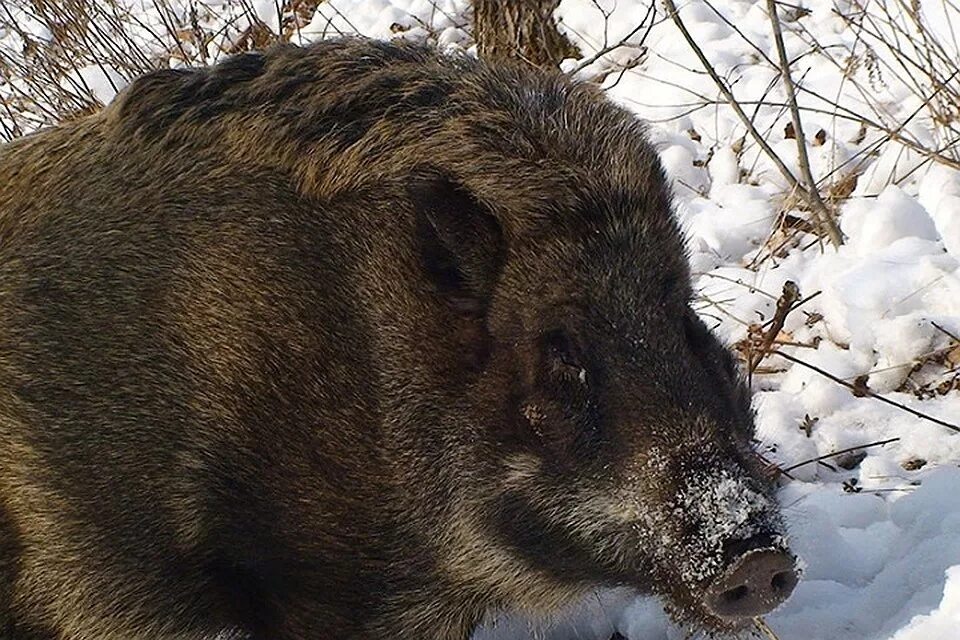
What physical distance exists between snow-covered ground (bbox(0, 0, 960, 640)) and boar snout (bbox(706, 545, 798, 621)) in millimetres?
479

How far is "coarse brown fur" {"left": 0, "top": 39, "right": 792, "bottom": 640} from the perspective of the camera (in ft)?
9.21

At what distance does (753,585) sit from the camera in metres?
2.49

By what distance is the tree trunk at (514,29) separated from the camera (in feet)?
20.9

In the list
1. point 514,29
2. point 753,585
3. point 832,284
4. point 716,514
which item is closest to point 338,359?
point 716,514

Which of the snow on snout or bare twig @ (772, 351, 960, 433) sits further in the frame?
bare twig @ (772, 351, 960, 433)

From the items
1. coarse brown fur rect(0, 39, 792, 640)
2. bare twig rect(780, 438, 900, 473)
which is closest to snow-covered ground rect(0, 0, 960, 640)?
Answer: bare twig rect(780, 438, 900, 473)

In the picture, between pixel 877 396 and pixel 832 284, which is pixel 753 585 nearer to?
pixel 877 396

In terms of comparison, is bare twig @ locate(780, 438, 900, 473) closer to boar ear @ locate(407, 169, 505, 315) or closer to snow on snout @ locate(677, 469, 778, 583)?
snow on snout @ locate(677, 469, 778, 583)

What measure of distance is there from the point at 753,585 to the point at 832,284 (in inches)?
87.8

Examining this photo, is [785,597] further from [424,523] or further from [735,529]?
[424,523]

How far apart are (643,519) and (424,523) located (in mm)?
564

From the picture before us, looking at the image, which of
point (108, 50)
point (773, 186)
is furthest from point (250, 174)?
point (108, 50)

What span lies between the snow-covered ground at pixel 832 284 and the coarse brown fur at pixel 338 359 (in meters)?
0.59

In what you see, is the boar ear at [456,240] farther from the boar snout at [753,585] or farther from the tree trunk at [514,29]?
the tree trunk at [514,29]
